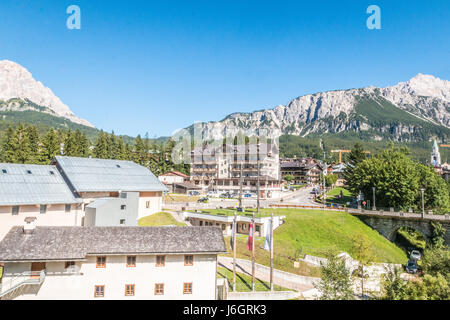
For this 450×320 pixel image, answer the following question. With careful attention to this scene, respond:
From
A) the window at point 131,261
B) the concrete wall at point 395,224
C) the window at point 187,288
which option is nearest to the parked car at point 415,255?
the concrete wall at point 395,224

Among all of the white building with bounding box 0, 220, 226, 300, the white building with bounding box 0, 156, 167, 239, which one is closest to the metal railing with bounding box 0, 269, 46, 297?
the white building with bounding box 0, 220, 226, 300

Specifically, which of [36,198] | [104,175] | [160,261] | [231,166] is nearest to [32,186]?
[36,198]

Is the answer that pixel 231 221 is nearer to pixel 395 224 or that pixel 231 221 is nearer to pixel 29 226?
pixel 29 226

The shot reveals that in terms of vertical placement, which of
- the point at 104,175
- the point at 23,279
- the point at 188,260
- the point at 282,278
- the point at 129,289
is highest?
the point at 104,175

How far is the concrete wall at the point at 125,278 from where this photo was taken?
2641 cm

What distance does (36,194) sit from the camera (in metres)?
42.9

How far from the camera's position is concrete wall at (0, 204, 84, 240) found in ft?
128

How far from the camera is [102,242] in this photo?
2836cm

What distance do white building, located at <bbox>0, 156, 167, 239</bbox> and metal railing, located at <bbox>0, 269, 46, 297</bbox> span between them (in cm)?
1595

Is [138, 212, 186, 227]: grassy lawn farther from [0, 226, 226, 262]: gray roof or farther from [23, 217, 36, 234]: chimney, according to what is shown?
[23, 217, 36, 234]: chimney

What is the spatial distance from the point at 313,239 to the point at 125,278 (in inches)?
1438

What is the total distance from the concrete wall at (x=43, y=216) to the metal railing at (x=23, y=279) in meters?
15.5
